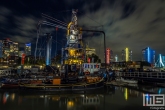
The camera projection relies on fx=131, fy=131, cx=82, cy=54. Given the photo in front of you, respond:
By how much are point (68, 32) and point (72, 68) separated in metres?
46.2

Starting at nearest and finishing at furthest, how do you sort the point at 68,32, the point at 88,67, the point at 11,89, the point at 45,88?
the point at 45,88 → the point at 11,89 → the point at 88,67 → the point at 68,32

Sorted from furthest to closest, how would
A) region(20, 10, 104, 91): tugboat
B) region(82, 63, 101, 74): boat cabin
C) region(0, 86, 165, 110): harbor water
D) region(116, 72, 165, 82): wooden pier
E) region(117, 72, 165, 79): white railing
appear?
region(82, 63, 101, 74): boat cabin → region(117, 72, 165, 79): white railing → region(116, 72, 165, 82): wooden pier → region(20, 10, 104, 91): tugboat → region(0, 86, 165, 110): harbor water

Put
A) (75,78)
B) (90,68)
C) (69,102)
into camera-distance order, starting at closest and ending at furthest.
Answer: (69,102)
(75,78)
(90,68)

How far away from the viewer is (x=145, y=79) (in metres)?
37.7

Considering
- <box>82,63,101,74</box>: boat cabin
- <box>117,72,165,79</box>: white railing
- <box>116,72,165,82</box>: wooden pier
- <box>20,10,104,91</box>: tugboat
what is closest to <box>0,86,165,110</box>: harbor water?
<box>20,10,104,91</box>: tugboat

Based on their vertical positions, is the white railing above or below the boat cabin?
below

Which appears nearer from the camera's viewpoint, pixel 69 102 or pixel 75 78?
pixel 69 102

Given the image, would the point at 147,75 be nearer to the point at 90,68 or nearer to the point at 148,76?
the point at 148,76

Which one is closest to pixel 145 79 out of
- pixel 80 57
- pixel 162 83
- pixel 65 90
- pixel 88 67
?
pixel 162 83

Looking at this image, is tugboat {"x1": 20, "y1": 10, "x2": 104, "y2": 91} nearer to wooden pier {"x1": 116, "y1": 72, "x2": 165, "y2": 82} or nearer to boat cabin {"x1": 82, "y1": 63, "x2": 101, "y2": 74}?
boat cabin {"x1": 82, "y1": 63, "x2": 101, "y2": 74}

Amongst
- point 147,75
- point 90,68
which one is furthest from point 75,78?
point 147,75

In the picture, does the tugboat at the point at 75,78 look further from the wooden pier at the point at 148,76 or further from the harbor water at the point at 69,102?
the wooden pier at the point at 148,76

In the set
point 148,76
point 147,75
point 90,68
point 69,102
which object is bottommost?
point 69,102

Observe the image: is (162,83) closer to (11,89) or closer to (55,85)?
(55,85)
